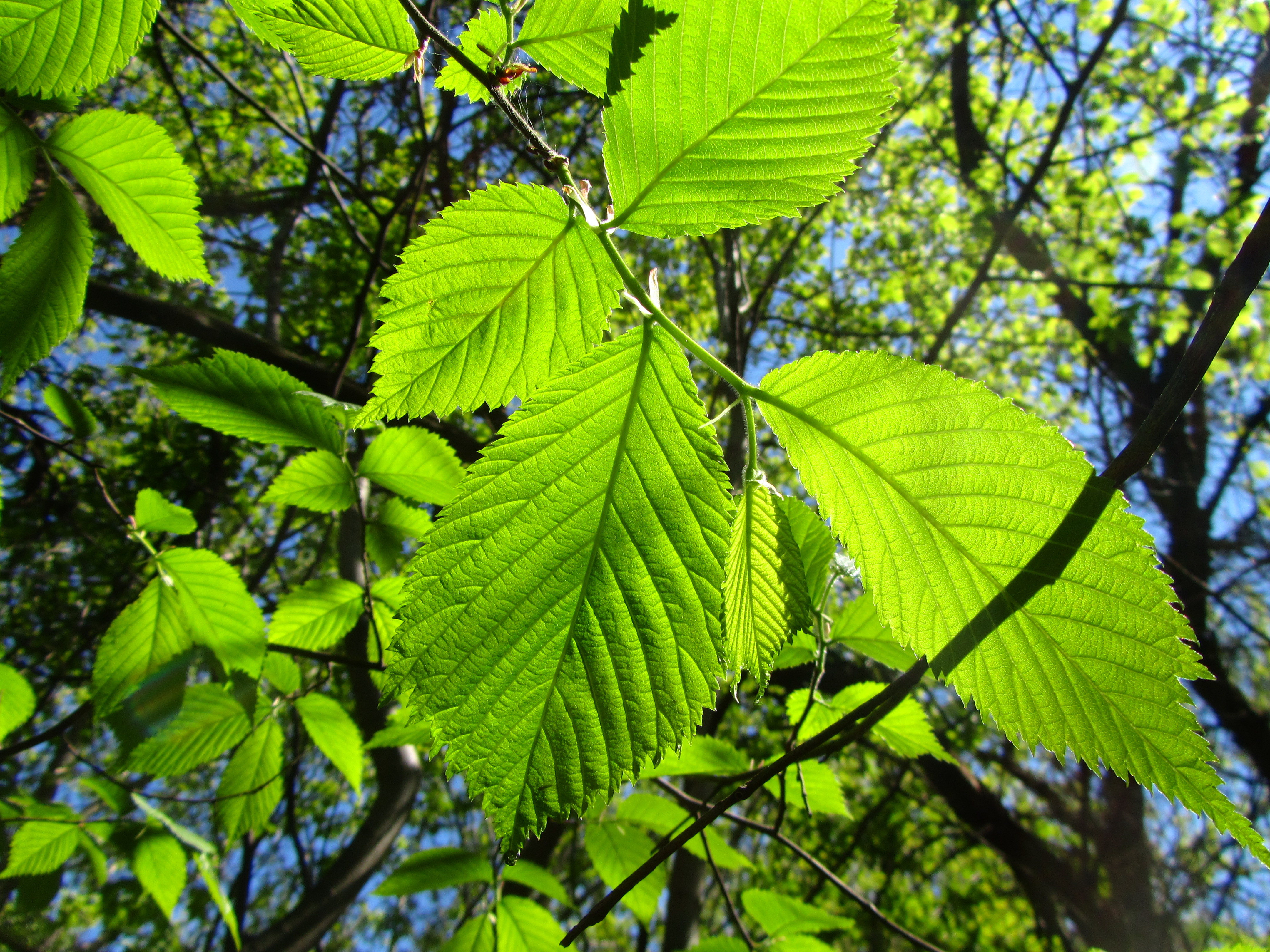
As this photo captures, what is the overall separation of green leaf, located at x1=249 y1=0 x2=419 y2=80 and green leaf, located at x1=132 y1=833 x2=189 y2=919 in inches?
63.5

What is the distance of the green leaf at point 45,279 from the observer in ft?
2.23

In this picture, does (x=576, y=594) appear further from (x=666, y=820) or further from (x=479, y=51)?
(x=666, y=820)

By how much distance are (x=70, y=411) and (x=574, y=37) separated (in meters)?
1.14

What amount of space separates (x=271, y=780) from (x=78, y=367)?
4.31 m

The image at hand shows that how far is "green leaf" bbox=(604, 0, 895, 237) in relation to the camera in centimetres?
44

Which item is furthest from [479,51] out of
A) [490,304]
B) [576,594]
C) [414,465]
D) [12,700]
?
[12,700]

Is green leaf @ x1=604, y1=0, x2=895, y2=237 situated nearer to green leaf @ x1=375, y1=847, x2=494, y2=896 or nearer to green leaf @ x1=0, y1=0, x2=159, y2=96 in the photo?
green leaf @ x1=0, y1=0, x2=159, y2=96

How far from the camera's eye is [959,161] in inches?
209

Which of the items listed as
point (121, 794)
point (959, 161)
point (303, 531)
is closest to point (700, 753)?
point (121, 794)

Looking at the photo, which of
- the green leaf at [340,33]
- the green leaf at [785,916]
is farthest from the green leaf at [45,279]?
the green leaf at [785,916]

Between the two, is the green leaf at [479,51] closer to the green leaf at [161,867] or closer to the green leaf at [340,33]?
the green leaf at [340,33]

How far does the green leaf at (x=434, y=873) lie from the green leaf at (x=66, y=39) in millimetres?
1298

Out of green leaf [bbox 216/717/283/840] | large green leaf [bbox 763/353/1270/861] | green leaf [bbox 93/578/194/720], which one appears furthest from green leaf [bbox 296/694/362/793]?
large green leaf [bbox 763/353/1270/861]

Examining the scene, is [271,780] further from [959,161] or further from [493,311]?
[959,161]
